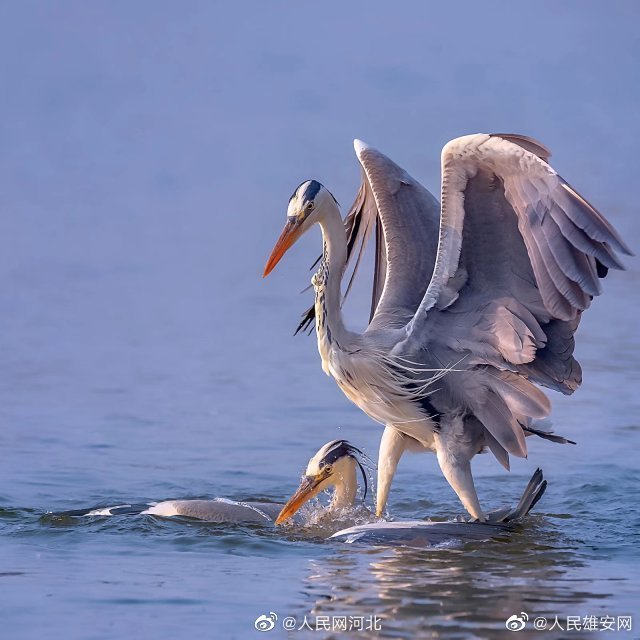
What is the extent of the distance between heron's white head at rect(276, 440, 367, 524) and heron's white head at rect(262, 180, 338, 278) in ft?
3.57

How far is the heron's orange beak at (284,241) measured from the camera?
731cm

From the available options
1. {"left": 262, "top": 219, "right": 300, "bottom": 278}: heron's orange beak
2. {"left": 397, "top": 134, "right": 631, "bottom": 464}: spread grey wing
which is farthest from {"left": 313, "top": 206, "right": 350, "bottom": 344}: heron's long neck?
{"left": 397, "top": 134, "right": 631, "bottom": 464}: spread grey wing

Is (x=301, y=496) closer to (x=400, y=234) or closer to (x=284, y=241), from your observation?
(x=284, y=241)

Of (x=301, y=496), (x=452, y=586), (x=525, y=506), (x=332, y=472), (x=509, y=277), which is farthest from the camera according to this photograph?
(x=332, y=472)

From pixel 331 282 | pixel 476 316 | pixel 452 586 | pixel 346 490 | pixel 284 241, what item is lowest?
pixel 452 586

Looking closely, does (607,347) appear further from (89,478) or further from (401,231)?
(89,478)

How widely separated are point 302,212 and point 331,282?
1.23ft

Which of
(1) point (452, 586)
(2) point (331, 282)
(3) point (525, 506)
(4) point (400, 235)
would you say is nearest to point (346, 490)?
(3) point (525, 506)

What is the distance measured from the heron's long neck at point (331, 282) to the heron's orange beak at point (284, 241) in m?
0.17

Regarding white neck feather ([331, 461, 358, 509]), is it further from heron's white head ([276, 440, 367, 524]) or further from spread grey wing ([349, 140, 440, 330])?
spread grey wing ([349, 140, 440, 330])

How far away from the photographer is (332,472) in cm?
791

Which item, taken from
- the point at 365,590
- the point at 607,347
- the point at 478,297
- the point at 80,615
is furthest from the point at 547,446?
the point at 80,615

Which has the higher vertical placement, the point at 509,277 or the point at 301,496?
the point at 509,277

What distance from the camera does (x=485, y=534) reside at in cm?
712
